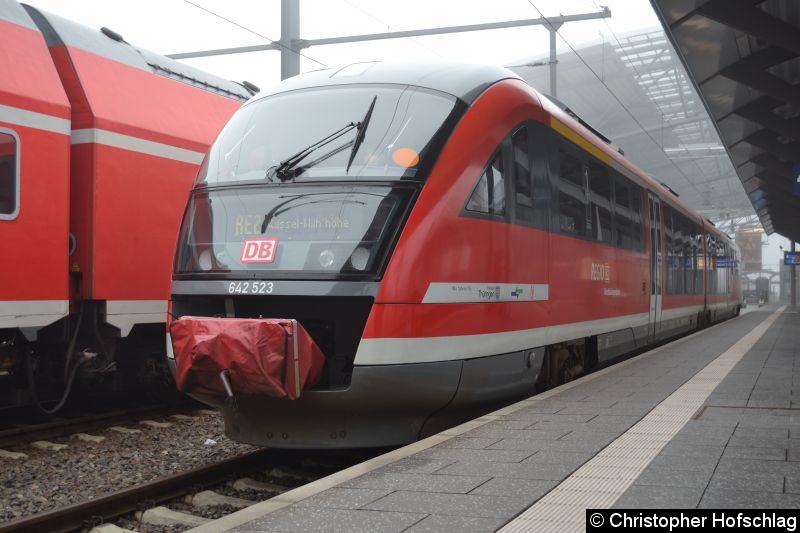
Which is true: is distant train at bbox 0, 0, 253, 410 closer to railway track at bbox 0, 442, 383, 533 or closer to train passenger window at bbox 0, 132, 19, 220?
train passenger window at bbox 0, 132, 19, 220

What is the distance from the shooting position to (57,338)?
791 centimetres

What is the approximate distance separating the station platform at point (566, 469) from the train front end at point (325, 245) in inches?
21.6

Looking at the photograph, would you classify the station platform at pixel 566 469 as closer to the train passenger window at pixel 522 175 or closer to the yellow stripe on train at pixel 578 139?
the train passenger window at pixel 522 175

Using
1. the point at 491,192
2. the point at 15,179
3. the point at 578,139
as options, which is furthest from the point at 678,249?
the point at 15,179

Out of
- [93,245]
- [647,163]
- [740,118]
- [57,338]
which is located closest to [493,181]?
[93,245]

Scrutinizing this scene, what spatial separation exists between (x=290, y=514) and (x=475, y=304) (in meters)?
2.79

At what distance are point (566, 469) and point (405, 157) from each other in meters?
2.52

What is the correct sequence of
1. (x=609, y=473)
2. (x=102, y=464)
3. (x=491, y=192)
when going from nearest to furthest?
(x=609, y=473), (x=491, y=192), (x=102, y=464)

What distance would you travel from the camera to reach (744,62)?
10867 millimetres

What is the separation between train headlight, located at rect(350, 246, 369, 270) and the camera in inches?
220

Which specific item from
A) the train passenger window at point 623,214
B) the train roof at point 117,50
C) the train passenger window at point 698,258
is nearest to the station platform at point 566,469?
the train passenger window at point 623,214

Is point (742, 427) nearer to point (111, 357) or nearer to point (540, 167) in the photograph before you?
point (540, 167)

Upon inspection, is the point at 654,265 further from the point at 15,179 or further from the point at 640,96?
the point at 640,96

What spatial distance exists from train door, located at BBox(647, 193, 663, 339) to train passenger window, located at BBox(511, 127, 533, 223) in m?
5.86
